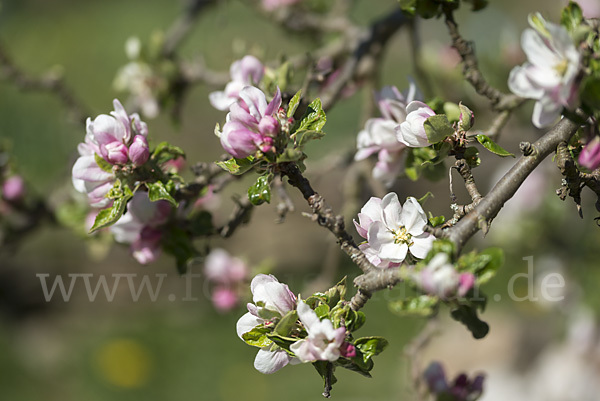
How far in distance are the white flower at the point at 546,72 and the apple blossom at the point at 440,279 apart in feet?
0.63

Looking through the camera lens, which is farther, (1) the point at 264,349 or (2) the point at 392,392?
(2) the point at 392,392

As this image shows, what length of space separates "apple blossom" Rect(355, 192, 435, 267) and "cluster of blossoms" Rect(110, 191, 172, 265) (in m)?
0.32

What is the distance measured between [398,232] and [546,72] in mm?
229

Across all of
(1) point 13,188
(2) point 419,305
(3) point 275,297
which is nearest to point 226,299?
(1) point 13,188

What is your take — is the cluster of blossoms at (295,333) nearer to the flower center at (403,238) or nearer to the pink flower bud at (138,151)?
the flower center at (403,238)

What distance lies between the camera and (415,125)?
72 cm

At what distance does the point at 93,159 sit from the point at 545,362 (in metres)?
2.31

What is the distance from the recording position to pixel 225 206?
129 inches

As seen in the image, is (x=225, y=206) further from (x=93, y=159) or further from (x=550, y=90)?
(x=550, y=90)

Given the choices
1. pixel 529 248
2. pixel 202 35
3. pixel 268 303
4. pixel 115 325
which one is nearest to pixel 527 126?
pixel 529 248

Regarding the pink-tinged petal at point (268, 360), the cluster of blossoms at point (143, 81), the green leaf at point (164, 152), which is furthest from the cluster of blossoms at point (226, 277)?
the pink-tinged petal at point (268, 360)

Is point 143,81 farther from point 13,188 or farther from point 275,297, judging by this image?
point 275,297

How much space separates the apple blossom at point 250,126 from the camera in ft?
2.24

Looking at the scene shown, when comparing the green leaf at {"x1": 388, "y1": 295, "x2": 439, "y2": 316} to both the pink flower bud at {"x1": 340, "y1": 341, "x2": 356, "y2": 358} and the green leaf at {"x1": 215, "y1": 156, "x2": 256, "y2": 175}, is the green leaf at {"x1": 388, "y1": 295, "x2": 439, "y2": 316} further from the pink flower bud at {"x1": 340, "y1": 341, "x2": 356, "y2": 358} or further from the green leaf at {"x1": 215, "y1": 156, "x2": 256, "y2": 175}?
the green leaf at {"x1": 215, "y1": 156, "x2": 256, "y2": 175}
